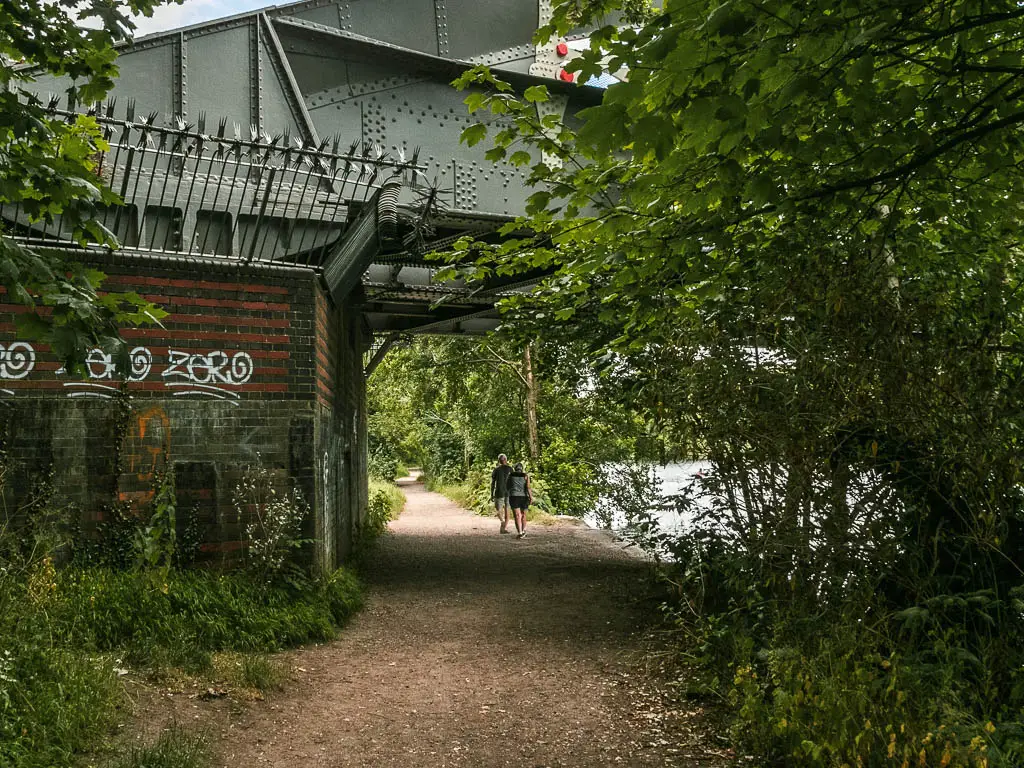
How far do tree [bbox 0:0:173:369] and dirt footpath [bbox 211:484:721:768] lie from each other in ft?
8.77

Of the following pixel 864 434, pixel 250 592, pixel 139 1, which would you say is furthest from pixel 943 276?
pixel 250 592

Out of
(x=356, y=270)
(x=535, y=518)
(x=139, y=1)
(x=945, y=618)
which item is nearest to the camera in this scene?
(x=139, y=1)

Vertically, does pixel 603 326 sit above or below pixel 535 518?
above

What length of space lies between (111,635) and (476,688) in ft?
9.16

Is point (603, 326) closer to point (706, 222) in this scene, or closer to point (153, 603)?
point (706, 222)

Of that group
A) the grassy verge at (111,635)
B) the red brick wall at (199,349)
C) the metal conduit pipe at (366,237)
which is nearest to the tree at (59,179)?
the grassy verge at (111,635)

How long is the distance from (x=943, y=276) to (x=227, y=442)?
6.12m

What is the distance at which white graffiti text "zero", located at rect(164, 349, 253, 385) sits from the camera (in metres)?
7.37

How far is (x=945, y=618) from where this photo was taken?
5.17 meters

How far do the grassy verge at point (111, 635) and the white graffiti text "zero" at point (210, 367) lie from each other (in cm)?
176

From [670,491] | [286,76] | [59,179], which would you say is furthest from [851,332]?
[286,76]

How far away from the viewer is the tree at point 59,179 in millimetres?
3613

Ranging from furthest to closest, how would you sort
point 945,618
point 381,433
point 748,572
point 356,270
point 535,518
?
point 381,433
point 535,518
point 356,270
point 748,572
point 945,618

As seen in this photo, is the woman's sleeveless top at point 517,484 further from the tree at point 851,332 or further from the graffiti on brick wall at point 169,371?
the tree at point 851,332
